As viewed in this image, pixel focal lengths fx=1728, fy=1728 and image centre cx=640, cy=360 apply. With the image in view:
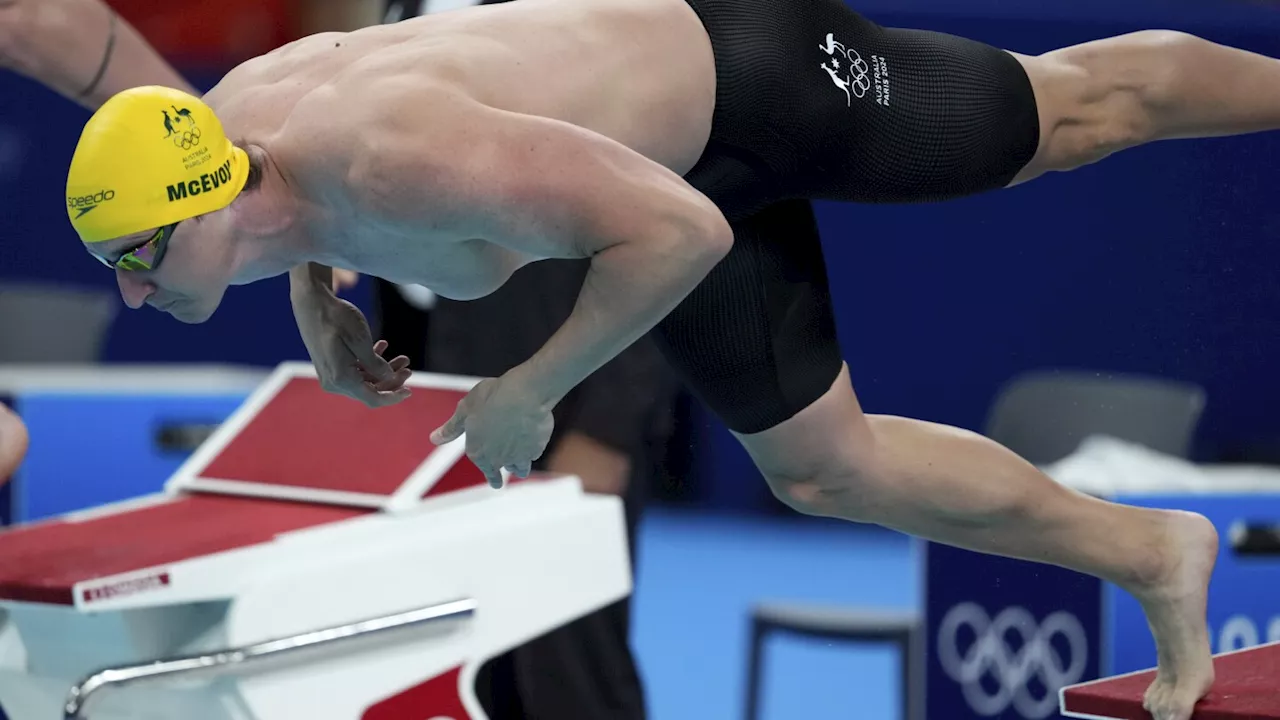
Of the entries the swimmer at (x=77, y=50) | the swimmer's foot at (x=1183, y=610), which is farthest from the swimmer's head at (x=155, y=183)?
the swimmer's foot at (x=1183, y=610)

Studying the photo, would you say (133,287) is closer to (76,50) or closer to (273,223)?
(273,223)

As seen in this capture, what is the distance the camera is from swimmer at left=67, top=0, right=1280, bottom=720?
2025 millimetres

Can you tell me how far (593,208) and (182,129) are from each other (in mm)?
494

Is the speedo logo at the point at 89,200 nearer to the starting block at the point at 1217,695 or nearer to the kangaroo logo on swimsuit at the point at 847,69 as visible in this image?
the kangaroo logo on swimsuit at the point at 847,69

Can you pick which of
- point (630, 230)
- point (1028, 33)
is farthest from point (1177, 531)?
point (1028, 33)

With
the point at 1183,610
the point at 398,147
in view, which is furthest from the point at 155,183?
the point at 1183,610

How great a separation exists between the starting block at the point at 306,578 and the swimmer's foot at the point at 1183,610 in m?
0.95

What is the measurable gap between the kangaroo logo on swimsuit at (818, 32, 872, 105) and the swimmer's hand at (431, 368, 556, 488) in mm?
651

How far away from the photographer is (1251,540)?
10.7 ft

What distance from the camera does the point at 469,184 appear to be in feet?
6.56

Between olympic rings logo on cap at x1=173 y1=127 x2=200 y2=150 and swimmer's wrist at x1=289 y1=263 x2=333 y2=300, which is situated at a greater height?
olympic rings logo on cap at x1=173 y1=127 x2=200 y2=150

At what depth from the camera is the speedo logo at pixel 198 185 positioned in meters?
2.02

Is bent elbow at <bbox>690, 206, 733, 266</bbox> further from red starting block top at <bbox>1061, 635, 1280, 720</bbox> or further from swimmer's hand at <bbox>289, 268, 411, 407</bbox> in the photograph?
red starting block top at <bbox>1061, 635, 1280, 720</bbox>

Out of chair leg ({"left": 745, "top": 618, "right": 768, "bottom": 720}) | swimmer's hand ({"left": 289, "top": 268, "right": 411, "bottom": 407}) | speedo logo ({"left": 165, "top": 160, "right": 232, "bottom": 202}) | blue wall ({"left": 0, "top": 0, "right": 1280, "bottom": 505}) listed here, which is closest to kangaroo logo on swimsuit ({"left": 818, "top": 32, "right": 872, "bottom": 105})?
swimmer's hand ({"left": 289, "top": 268, "right": 411, "bottom": 407})
